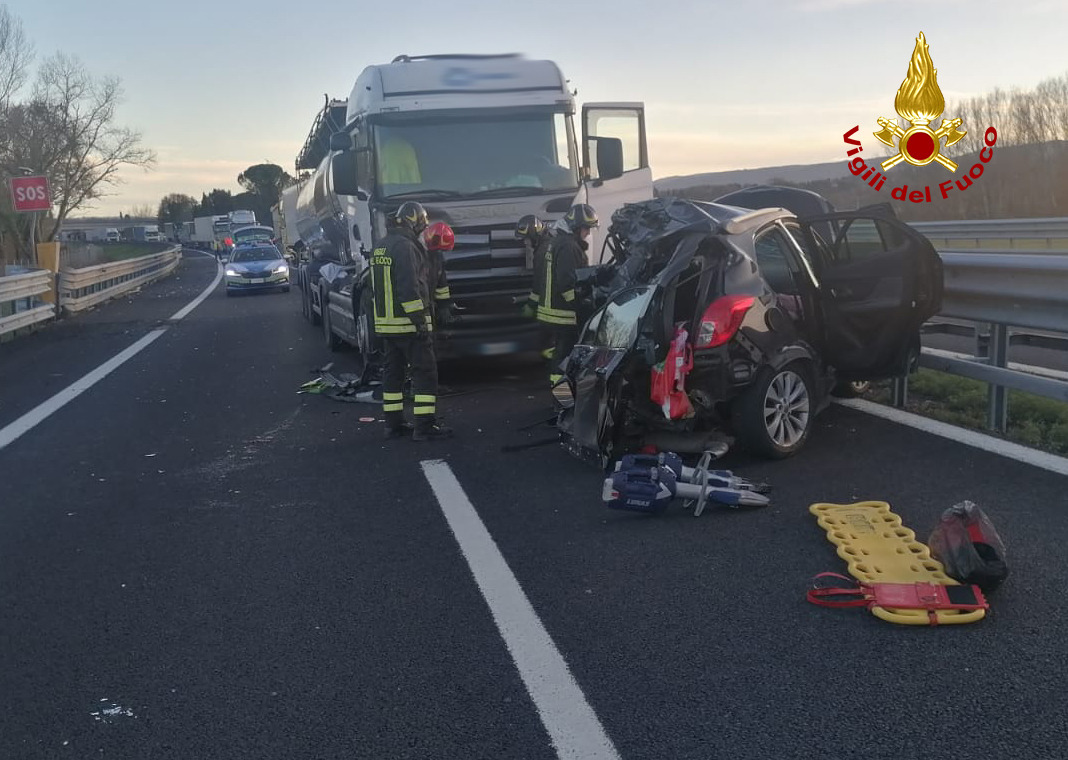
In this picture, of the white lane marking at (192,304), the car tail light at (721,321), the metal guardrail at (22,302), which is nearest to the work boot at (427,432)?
the car tail light at (721,321)

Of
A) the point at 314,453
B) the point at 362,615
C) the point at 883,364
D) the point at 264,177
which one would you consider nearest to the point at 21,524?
the point at 314,453

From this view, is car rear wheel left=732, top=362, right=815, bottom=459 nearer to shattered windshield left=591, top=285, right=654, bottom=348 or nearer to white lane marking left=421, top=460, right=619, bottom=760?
shattered windshield left=591, top=285, right=654, bottom=348

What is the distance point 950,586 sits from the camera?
174 inches

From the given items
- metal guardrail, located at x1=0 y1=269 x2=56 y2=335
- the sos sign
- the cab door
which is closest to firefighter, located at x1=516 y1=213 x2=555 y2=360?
the cab door

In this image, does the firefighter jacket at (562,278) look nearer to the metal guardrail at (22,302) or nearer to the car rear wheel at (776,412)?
the car rear wheel at (776,412)

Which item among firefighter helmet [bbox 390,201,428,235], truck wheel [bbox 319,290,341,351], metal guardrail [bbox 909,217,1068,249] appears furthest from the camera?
metal guardrail [bbox 909,217,1068,249]

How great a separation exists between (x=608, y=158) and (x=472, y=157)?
61.8 inches

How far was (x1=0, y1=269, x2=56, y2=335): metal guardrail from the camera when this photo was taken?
1814cm

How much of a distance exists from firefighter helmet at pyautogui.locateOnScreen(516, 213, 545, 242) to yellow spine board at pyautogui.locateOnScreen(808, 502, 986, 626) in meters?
5.23

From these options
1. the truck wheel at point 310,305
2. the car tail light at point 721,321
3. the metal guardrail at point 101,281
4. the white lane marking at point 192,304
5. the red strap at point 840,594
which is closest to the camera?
the red strap at point 840,594

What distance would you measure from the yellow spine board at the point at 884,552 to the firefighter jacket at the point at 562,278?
174 inches

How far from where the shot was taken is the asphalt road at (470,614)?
3.51m

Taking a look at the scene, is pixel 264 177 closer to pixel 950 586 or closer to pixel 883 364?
pixel 883 364

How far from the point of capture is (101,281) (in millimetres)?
28516
